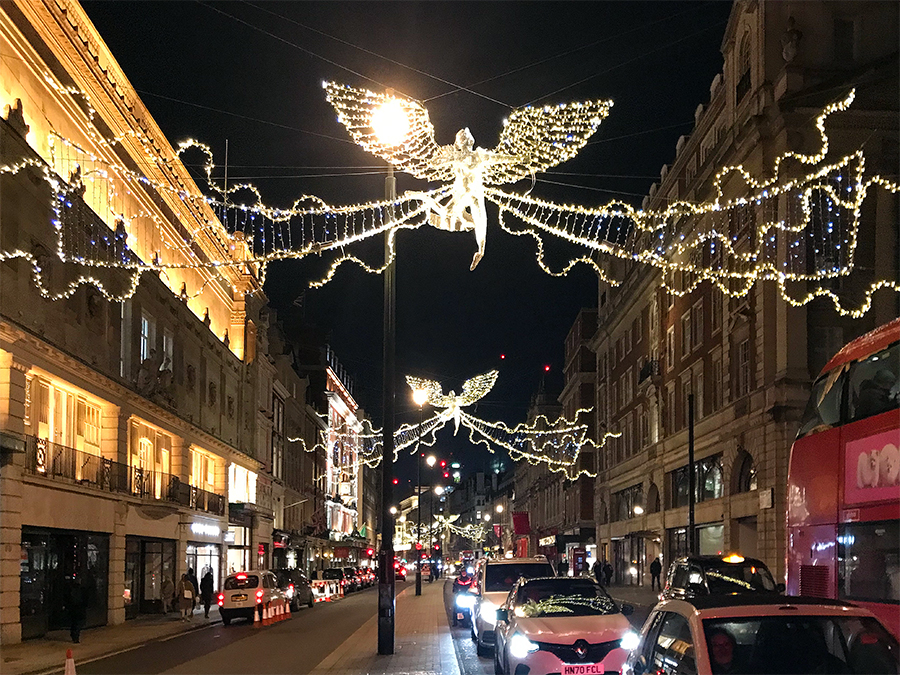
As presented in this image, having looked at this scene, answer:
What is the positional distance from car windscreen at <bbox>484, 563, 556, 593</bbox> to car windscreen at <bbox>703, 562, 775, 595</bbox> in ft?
10.5

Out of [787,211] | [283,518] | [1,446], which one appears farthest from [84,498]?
[283,518]

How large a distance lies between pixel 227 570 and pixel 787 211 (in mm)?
31128

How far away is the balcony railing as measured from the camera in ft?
86.5

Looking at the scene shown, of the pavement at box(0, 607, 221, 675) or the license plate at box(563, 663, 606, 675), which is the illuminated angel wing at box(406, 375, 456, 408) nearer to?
the pavement at box(0, 607, 221, 675)

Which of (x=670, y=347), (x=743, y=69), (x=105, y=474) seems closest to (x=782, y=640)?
(x=105, y=474)

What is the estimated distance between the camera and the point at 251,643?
80.8 feet

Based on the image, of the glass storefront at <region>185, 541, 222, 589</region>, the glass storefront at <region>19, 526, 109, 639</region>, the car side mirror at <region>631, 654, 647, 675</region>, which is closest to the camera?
the car side mirror at <region>631, 654, 647, 675</region>

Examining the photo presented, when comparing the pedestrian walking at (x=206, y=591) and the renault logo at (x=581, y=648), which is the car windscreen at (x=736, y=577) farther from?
the pedestrian walking at (x=206, y=591)

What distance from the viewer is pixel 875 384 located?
1209 cm

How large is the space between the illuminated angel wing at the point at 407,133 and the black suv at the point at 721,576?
411 inches

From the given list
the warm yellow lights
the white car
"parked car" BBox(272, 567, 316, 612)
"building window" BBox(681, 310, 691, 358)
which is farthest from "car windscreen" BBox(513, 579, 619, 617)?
"building window" BBox(681, 310, 691, 358)

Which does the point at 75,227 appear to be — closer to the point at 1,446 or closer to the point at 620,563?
the point at 1,446

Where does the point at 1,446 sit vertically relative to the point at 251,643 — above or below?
above

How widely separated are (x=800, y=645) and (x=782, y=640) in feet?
0.43
